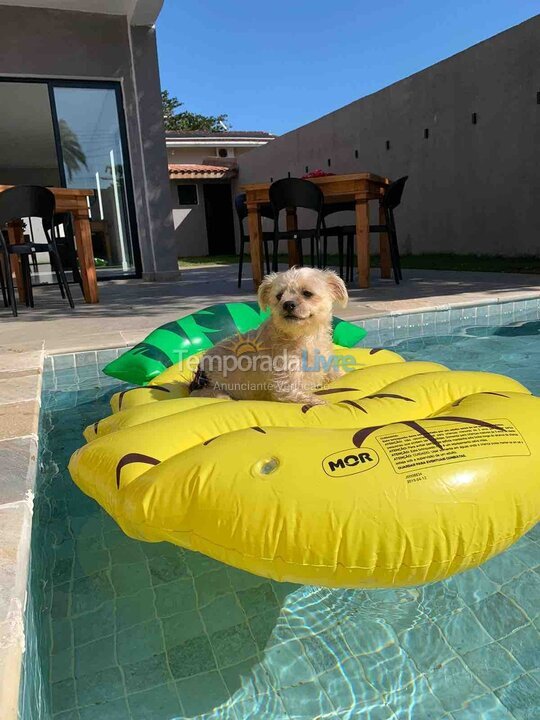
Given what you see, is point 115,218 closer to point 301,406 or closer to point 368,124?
point 368,124

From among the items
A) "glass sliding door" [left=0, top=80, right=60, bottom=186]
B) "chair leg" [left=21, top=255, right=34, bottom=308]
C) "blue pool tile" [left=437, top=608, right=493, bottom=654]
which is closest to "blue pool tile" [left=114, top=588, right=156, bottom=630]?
"blue pool tile" [left=437, top=608, right=493, bottom=654]

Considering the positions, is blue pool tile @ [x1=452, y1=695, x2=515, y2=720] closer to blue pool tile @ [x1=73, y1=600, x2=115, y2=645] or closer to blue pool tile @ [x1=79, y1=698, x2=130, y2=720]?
blue pool tile @ [x1=79, y1=698, x2=130, y2=720]

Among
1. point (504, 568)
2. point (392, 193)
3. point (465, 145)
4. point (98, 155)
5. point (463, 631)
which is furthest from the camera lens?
point (465, 145)

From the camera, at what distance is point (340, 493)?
4.73ft

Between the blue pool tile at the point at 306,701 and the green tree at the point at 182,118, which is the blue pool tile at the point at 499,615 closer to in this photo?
the blue pool tile at the point at 306,701

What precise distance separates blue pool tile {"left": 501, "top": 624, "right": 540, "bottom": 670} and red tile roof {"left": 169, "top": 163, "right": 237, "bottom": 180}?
20.2 m

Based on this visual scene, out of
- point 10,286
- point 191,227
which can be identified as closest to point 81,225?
point 10,286

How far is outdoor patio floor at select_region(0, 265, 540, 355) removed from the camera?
4.56m

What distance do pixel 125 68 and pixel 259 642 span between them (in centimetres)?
1022

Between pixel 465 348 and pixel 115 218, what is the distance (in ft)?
25.5

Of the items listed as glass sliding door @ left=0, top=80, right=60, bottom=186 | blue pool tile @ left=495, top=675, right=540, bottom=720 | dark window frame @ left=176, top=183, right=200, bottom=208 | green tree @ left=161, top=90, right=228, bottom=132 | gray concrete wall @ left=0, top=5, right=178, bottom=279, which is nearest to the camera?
blue pool tile @ left=495, top=675, right=540, bottom=720

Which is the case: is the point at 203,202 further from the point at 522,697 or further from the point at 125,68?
the point at 522,697

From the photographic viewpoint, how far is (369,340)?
15.9ft

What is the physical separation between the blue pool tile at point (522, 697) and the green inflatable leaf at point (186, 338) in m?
2.49
